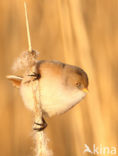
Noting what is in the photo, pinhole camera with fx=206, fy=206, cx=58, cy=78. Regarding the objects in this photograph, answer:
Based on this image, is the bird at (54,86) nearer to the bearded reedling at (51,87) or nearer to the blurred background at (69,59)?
the bearded reedling at (51,87)

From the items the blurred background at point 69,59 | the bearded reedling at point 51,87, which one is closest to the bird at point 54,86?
the bearded reedling at point 51,87

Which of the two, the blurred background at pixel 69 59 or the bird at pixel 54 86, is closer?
the bird at pixel 54 86

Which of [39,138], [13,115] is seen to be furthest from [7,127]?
[39,138]

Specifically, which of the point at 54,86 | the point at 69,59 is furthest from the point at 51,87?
the point at 69,59

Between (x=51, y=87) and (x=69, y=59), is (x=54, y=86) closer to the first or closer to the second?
(x=51, y=87)

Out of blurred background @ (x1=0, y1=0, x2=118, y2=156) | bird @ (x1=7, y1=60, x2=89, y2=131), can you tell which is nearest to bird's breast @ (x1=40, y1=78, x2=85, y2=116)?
bird @ (x1=7, y1=60, x2=89, y2=131)

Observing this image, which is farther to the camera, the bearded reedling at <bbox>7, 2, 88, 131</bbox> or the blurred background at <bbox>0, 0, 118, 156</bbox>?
the blurred background at <bbox>0, 0, 118, 156</bbox>

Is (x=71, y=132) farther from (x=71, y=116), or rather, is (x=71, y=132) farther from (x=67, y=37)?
(x=67, y=37)

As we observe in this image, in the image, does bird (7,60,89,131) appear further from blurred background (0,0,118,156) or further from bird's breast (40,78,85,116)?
blurred background (0,0,118,156)
